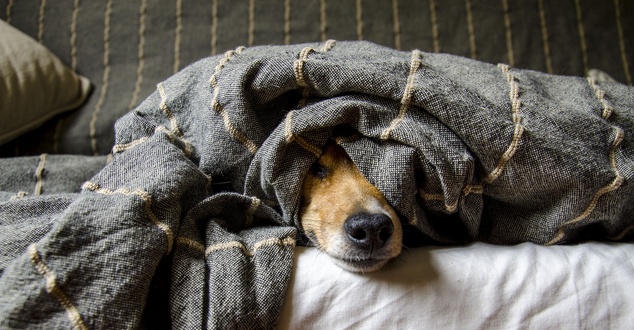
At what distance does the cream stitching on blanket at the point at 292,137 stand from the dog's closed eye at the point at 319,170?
7 cm

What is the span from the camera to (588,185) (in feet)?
2.68

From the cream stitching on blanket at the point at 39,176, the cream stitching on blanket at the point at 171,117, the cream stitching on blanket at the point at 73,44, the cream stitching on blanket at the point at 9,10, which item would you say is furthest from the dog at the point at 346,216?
the cream stitching on blanket at the point at 9,10

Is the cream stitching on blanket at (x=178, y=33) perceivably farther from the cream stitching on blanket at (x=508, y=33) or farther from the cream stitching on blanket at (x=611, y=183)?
the cream stitching on blanket at (x=611, y=183)

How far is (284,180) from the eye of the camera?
2.89ft

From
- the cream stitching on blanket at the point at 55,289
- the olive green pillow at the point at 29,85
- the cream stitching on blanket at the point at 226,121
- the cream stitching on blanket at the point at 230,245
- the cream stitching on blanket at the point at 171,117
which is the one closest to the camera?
the cream stitching on blanket at the point at 55,289

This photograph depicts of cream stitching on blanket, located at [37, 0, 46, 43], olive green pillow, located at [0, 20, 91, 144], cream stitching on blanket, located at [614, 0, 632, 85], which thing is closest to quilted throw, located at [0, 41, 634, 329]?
olive green pillow, located at [0, 20, 91, 144]

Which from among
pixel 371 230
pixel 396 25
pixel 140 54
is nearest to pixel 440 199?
pixel 371 230

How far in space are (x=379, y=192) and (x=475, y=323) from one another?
0.92 ft

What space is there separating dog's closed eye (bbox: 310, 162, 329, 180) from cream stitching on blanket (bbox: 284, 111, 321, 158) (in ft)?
0.23

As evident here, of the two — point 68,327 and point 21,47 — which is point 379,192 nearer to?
point 68,327

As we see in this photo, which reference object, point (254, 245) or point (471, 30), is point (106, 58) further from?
point (471, 30)

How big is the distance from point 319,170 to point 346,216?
5.1 inches

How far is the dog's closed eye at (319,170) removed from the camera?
97cm

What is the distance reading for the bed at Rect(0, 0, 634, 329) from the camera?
27.5 inches
